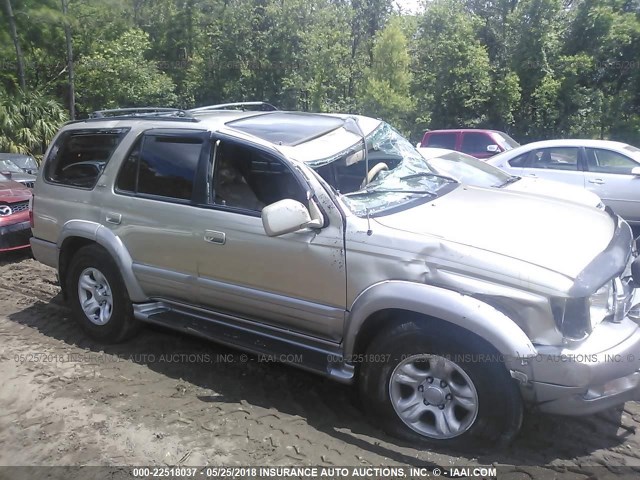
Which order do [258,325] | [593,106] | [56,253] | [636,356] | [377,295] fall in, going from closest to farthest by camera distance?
[636,356] → [377,295] → [258,325] → [56,253] → [593,106]

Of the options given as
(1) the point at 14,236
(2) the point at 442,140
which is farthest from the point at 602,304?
(2) the point at 442,140

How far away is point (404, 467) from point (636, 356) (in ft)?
4.45

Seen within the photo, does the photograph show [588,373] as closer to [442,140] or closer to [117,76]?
[442,140]

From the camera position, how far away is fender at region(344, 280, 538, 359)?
9.50 feet

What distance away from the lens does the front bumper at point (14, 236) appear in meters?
7.46

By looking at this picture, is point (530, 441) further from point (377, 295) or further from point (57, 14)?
point (57, 14)

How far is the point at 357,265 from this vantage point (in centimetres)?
340

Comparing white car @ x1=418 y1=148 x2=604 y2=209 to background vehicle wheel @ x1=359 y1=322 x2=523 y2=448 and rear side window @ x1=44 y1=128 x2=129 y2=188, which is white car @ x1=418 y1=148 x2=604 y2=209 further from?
background vehicle wheel @ x1=359 y1=322 x2=523 y2=448

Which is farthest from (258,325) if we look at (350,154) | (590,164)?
(590,164)

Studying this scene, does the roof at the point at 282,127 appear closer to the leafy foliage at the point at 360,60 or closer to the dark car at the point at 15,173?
the dark car at the point at 15,173

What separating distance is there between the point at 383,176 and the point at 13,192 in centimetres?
611

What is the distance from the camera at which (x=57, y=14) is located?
20.8 m

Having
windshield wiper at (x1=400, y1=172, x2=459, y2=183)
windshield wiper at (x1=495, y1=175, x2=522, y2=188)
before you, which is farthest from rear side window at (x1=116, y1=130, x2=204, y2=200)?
windshield wiper at (x1=495, y1=175, x2=522, y2=188)

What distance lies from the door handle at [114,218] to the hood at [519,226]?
90.0 inches
